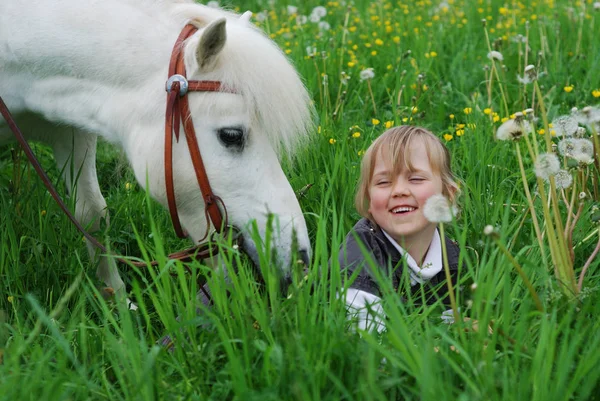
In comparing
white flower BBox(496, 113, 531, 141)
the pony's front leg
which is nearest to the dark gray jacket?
white flower BBox(496, 113, 531, 141)

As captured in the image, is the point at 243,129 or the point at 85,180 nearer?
the point at 243,129

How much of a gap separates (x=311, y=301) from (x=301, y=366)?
48cm

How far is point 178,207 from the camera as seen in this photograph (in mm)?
2879

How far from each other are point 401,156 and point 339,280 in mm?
780

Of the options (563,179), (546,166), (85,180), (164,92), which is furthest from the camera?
(85,180)

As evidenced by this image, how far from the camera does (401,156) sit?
2955 millimetres

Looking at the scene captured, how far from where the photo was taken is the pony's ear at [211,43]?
8.58 feet

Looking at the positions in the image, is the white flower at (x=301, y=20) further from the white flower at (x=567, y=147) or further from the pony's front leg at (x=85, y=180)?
the white flower at (x=567, y=147)

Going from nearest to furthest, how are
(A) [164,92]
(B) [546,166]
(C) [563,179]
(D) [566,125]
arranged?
(B) [546,166]
(C) [563,179]
(D) [566,125]
(A) [164,92]

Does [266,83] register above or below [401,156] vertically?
above

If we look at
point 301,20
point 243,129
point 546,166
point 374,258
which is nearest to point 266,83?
point 243,129

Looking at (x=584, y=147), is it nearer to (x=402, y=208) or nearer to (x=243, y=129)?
(x=402, y=208)

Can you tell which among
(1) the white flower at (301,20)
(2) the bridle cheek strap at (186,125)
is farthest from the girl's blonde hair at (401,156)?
(1) the white flower at (301,20)

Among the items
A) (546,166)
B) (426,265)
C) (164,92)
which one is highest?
(164,92)
